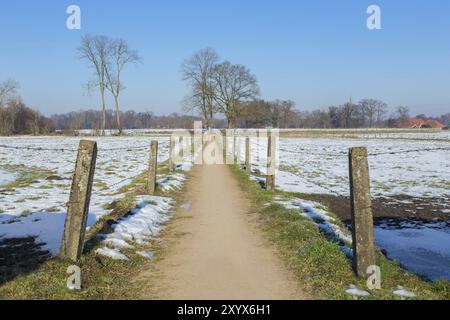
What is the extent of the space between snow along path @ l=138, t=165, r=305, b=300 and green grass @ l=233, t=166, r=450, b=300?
23 centimetres

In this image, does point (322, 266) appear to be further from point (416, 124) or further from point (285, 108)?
point (416, 124)

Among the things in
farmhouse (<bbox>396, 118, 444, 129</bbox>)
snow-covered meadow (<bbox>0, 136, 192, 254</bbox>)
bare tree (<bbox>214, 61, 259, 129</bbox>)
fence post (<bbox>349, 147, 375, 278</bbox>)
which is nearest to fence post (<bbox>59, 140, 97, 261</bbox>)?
snow-covered meadow (<bbox>0, 136, 192, 254</bbox>)

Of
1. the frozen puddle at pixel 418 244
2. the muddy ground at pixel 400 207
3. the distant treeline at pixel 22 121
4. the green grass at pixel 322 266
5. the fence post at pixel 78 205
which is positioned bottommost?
the frozen puddle at pixel 418 244

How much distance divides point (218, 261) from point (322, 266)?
1513mm

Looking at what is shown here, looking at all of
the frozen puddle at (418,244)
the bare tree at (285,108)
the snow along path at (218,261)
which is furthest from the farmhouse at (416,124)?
the snow along path at (218,261)

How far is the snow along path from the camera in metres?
4.56

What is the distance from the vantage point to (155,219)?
819cm

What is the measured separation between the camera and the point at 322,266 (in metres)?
5.24

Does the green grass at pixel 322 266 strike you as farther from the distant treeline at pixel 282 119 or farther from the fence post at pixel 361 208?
the distant treeline at pixel 282 119

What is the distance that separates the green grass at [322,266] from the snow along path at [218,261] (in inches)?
9.0

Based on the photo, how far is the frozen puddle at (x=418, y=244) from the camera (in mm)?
6840

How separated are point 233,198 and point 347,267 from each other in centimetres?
592

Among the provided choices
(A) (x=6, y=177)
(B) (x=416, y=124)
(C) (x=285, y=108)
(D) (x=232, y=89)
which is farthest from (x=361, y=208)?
(B) (x=416, y=124)
